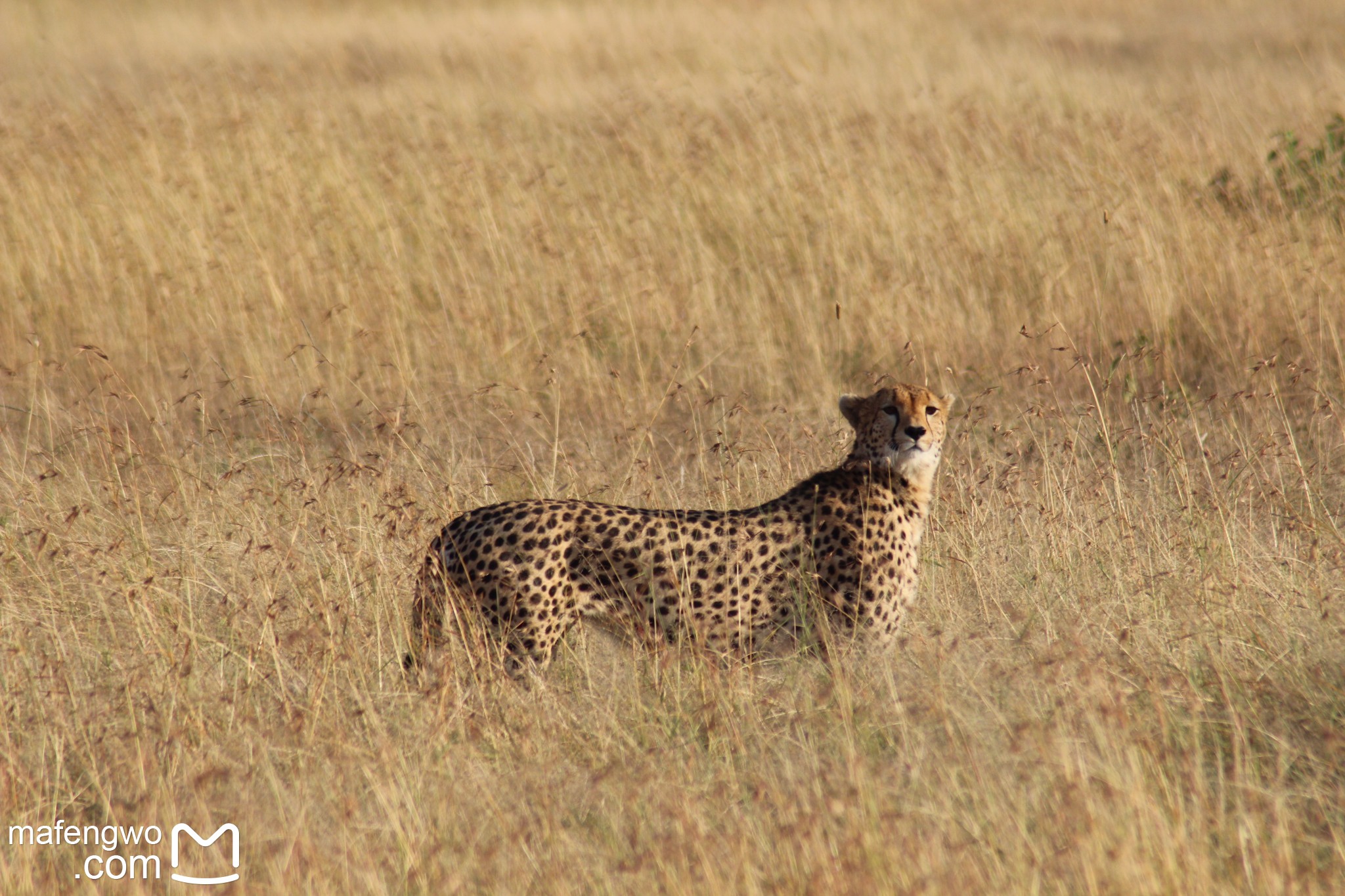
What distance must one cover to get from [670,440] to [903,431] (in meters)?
2.12

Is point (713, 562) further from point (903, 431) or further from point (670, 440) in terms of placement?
point (670, 440)

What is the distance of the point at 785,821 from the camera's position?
2918 mm

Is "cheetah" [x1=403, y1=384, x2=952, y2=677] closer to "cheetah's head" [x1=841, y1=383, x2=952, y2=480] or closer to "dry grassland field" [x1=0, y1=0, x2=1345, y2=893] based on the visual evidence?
"cheetah's head" [x1=841, y1=383, x2=952, y2=480]

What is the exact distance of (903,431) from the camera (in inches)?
157

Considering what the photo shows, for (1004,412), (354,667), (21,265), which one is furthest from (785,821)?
(21,265)

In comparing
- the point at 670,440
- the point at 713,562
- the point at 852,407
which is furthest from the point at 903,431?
the point at 670,440

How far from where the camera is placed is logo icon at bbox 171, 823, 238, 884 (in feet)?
9.34

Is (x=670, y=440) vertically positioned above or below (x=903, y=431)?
above

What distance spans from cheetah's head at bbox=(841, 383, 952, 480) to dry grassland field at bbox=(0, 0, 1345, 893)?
1.60 feet

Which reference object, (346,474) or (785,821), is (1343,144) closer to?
(346,474)

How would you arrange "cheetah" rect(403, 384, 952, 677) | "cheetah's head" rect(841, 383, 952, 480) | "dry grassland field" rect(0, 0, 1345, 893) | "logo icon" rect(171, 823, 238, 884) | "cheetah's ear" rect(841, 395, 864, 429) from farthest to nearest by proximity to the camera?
"cheetah's ear" rect(841, 395, 864, 429) → "cheetah's head" rect(841, 383, 952, 480) → "cheetah" rect(403, 384, 952, 677) → "dry grassland field" rect(0, 0, 1345, 893) → "logo icon" rect(171, 823, 238, 884)

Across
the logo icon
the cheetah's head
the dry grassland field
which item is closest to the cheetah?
the cheetah's head
